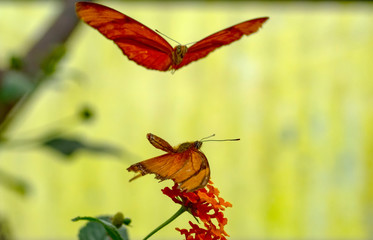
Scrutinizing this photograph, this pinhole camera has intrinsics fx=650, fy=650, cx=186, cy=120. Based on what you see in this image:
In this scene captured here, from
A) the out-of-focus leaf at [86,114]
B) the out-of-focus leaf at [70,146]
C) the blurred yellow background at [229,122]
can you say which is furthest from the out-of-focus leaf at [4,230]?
the blurred yellow background at [229,122]

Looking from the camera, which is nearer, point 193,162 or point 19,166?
point 193,162

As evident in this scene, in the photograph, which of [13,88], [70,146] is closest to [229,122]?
[70,146]

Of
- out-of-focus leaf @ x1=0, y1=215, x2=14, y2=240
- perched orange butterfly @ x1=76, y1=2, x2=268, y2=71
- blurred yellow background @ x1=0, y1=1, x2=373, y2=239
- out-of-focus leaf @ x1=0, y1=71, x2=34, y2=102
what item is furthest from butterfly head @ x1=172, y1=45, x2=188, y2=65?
blurred yellow background @ x1=0, y1=1, x2=373, y2=239

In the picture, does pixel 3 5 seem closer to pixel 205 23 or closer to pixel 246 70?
pixel 205 23

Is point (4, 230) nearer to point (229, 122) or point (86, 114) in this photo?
point (86, 114)

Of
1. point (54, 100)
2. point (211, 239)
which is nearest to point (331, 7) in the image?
point (54, 100)

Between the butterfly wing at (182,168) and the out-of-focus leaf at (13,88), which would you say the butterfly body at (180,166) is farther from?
the out-of-focus leaf at (13,88)

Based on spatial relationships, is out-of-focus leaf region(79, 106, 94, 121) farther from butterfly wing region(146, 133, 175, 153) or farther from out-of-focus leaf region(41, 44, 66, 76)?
butterfly wing region(146, 133, 175, 153)
